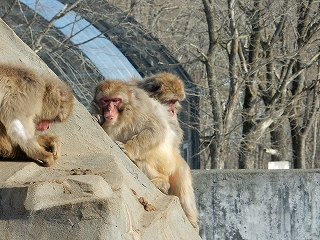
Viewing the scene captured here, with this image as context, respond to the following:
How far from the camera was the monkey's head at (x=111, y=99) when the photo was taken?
20.2 feet

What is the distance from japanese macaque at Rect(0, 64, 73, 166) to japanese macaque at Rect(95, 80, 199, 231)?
140cm

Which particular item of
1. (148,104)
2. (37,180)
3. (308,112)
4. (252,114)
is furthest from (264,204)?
(308,112)

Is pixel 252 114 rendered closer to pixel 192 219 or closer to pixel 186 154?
pixel 186 154

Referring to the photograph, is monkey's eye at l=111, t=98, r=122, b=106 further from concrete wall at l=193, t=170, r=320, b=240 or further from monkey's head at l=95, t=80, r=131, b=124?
concrete wall at l=193, t=170, r=320, b=240

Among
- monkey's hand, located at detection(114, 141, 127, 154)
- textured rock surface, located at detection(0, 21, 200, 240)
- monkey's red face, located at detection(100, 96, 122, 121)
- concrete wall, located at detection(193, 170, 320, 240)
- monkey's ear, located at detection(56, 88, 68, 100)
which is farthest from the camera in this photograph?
concrete wall, located at detection(193, 170, 320, 240)

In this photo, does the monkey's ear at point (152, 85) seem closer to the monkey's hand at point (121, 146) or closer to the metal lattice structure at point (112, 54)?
the monkey's hand at point (121, 146)

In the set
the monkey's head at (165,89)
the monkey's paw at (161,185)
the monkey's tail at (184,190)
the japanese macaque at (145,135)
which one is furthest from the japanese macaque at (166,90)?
the monkey's paw at (161,185)

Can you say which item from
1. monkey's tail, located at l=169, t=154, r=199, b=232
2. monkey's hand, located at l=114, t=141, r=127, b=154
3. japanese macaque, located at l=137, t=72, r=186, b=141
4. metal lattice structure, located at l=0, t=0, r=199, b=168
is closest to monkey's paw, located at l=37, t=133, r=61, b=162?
monkey's hand, located at l=114, t=141, r=127, b=154

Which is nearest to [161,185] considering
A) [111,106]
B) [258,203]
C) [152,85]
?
[111,106]

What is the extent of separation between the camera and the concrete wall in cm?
811

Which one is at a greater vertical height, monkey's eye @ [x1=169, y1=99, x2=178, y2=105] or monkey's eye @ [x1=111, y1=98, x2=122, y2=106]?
monkey's eye @ [x1=169, y1=99, x2=178, y2=105]

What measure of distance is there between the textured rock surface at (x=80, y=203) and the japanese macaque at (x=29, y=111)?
103 mm

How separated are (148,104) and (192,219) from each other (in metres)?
1.19

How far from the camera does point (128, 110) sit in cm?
628
